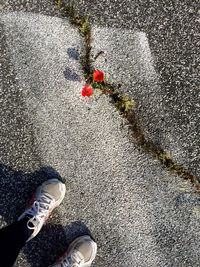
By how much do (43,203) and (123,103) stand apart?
0.86 meters

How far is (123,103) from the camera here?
310 cm

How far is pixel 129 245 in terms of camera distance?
319cm

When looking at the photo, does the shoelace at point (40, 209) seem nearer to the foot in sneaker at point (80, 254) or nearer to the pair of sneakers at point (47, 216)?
the pair of sneakers at point (47, 216)

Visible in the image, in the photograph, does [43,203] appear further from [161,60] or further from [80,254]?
[161,60]

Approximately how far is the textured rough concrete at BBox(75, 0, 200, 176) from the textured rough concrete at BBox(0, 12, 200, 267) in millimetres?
175

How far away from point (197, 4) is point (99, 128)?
104cm

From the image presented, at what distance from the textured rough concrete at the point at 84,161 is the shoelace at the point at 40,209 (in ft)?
0.39

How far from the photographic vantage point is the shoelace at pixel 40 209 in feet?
10.3

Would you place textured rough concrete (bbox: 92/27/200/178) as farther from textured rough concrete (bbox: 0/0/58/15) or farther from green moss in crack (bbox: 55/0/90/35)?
textured rough concrete (bbox: 0/0/58/15)

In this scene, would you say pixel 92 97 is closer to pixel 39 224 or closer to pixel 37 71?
pixel 37 71

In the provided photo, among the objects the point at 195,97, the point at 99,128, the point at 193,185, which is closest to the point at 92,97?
the point at 99,128

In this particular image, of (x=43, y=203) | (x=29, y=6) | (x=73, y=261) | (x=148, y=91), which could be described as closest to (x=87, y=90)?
(x=148, y=91)

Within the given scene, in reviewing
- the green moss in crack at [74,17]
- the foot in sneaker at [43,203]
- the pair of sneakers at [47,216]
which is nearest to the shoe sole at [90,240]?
the pair of sneakers at [47,216]

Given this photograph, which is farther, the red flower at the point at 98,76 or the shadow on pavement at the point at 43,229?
the shadow on pavement at the point at 43,229
